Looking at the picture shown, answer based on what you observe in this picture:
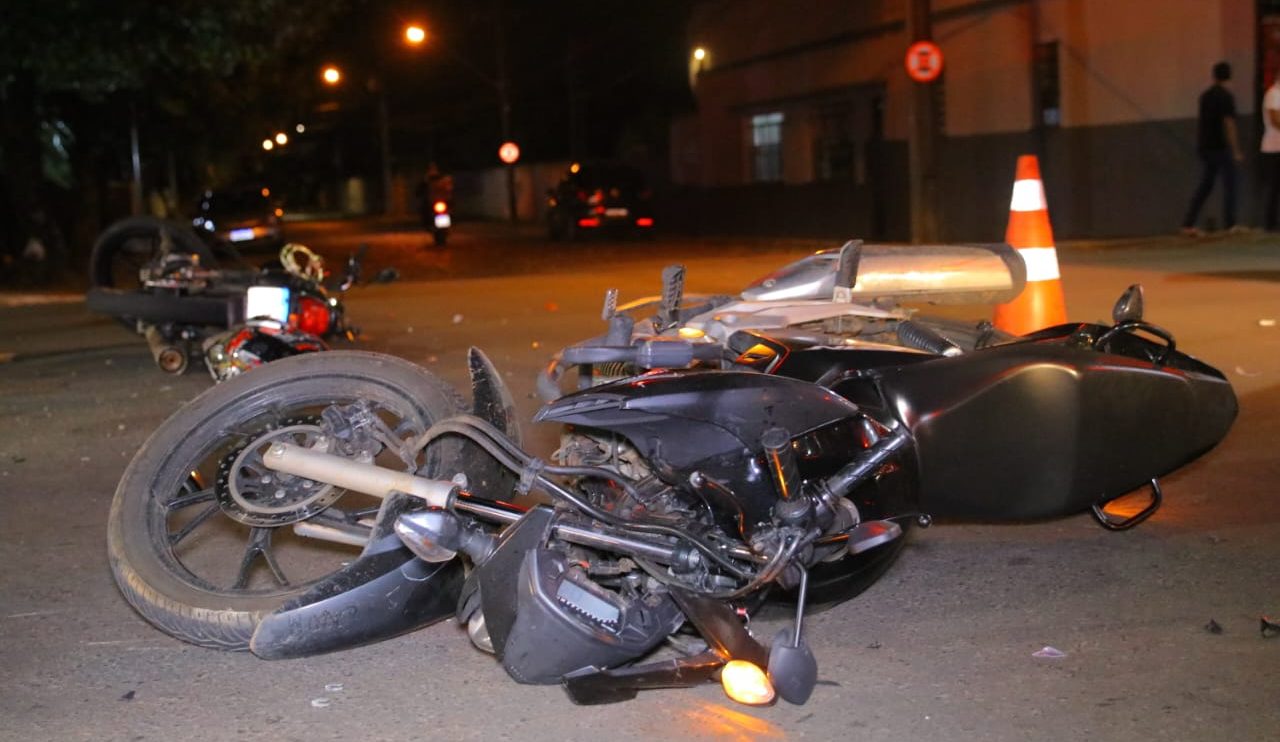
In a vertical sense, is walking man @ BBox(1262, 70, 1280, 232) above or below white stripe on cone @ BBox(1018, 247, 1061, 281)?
above

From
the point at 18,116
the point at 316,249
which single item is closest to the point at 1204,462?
the point at 18,116

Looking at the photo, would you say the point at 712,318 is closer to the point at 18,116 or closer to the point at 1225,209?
the point at 1225,209

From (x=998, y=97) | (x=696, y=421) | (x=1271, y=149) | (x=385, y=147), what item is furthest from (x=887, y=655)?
(x=385, y=147)

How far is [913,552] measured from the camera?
5246 mm

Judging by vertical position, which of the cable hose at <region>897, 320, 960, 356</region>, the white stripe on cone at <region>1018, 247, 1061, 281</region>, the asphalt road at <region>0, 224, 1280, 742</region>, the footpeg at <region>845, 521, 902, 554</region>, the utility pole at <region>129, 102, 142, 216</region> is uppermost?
the utility pole at <region>129, 102, 142, 216</region>

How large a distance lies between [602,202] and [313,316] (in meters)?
19.6

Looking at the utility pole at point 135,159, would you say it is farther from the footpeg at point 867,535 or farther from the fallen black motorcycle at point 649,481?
the footpeg at point 867,535

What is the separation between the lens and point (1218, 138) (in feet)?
54.7

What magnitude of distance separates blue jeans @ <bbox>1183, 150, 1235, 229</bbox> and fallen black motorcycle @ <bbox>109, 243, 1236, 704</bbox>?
515 inches

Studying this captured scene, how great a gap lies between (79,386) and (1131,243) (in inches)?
522

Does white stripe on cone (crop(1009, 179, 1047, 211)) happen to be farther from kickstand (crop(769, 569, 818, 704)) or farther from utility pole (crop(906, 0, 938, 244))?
utility pole (crop(906, 0, 938, 244))

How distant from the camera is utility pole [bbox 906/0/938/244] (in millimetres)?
19531

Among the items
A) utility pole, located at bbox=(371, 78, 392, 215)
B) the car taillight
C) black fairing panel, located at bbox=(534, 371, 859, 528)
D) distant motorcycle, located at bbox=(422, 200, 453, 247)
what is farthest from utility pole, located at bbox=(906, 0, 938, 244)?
utility pole, located at bbox=(371, 78, 392, 215)

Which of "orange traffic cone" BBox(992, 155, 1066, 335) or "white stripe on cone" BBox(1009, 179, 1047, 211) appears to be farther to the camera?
"white stripe on cone" BBox(1009, 179, 1047, 211)
